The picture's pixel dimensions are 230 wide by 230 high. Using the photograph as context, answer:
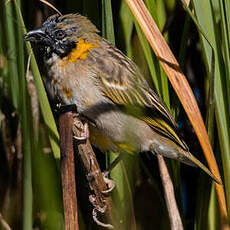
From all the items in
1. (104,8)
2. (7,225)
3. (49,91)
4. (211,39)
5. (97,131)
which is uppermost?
(104,8)

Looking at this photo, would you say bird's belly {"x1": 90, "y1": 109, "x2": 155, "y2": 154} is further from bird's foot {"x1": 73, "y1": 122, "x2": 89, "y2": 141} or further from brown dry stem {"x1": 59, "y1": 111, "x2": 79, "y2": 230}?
brown dry stem {"x1": 59, "y1": 111, "x2": 79, "y2": 230}

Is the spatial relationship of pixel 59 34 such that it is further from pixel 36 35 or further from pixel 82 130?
pixel 82 130

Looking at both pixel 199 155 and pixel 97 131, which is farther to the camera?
pixel 199 155

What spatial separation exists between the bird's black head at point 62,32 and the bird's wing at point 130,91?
158mm

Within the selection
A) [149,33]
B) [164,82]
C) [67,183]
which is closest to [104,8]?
[149,33]

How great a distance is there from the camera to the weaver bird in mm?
2451

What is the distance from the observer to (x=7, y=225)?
2.27 m

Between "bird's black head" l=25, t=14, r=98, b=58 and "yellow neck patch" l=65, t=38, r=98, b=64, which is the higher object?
"bird's black head" l=25, t=14, r=98, b=58

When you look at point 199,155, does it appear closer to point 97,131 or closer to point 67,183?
point 97,131

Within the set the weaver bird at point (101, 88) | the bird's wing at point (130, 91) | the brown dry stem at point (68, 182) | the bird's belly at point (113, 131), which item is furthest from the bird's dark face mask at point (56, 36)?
the brown dry stem at point (68, 182)

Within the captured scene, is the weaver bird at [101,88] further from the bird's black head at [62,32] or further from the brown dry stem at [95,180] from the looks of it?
the brown dry stem at [95,180]

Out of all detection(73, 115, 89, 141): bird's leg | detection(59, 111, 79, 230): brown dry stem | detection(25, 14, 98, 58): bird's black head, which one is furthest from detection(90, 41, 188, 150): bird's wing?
detection(59, 111, 79, 230): brown dry stem

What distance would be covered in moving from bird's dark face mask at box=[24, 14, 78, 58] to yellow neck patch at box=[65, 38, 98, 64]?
0.08ft

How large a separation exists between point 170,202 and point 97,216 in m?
0.52
